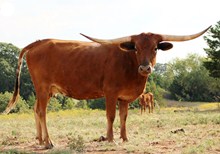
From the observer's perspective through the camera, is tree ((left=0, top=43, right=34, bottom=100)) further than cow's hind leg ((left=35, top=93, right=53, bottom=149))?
Yes

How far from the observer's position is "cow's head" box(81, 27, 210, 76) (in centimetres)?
970

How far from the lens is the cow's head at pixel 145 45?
9703 millimetres

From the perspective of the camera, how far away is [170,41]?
1039 centimetres

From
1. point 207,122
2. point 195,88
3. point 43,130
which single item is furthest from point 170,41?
point 195,88

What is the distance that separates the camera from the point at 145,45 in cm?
988

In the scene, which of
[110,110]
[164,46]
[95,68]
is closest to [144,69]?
[164,46]

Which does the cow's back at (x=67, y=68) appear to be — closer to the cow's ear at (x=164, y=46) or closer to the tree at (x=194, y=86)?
the cow's ear at (x=164, y=46)

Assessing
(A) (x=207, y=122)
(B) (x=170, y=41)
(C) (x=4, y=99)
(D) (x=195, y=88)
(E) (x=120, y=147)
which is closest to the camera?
(E) (x=120, y=147)

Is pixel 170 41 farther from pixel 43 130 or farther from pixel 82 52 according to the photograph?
pixel 43 130

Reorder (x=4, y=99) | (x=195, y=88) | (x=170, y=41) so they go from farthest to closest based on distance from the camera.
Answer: (x=195, y=88) < (x=4, y=99) < (x=170, y=41)

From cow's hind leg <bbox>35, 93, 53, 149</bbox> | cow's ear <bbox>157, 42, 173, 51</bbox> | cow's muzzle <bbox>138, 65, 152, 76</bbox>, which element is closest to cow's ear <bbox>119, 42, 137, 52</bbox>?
cow's ear <bbox>157, 42, 173, 51</bbox>

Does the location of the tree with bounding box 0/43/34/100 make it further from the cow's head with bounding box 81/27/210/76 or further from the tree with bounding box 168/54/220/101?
the cow's head with bounding box 81/27/210/76

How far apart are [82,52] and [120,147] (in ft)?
8.70

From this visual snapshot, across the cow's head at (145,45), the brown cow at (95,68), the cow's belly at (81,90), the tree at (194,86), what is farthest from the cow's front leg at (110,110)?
the tree at (194,86)
